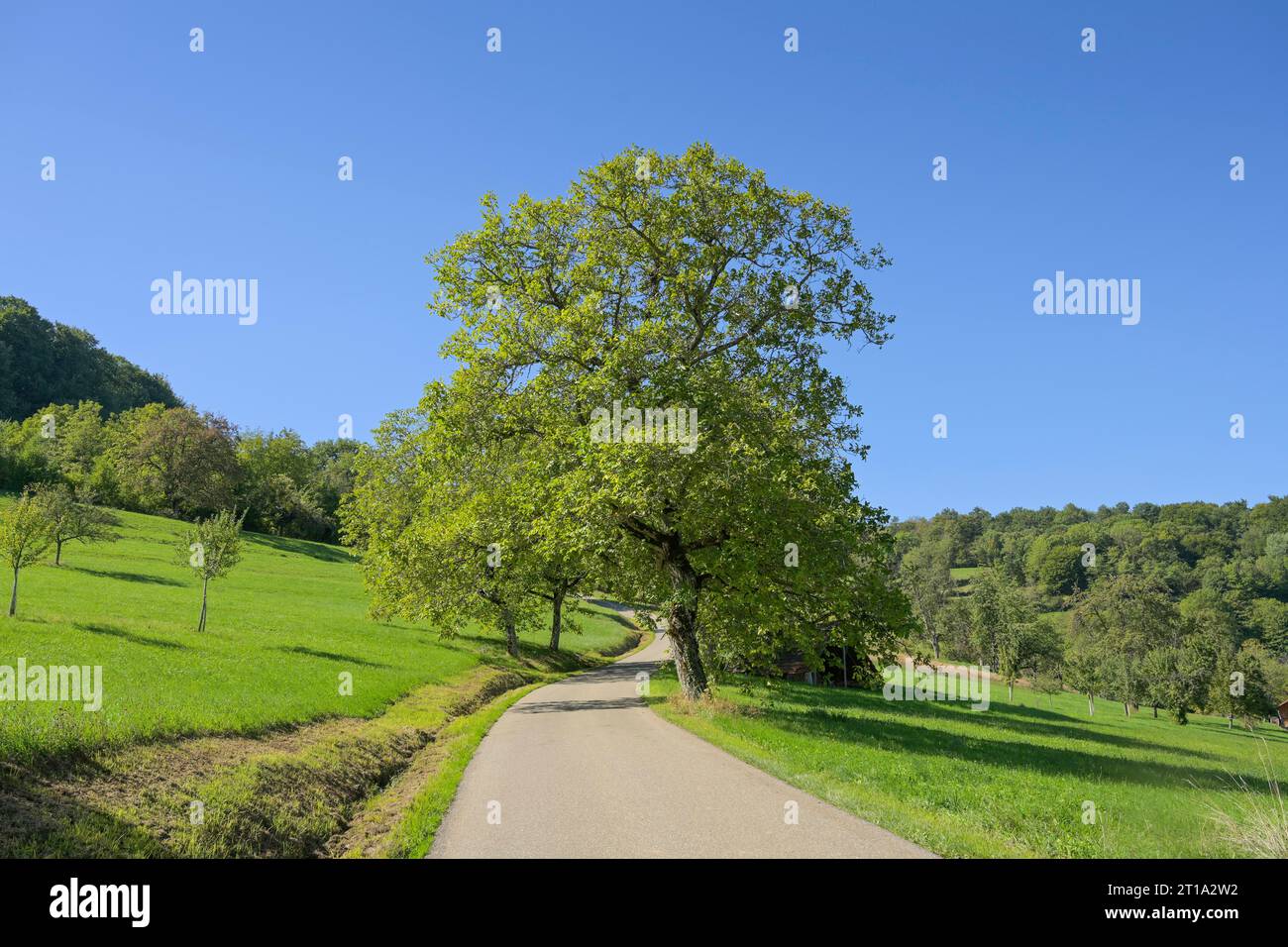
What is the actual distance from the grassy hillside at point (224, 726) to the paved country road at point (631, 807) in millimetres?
938

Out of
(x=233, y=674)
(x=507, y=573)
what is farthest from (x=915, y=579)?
(x=233, y=674)

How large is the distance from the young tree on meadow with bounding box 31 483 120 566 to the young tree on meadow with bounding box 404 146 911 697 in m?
19.8

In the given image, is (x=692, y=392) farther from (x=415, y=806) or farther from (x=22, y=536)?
(x=22, y=536)

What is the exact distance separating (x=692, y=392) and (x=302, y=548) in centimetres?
7346

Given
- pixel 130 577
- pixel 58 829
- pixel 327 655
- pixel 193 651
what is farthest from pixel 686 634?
pixel 130 577

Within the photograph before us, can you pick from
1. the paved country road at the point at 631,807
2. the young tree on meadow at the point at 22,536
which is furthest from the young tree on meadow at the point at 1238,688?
the young tree on meadow at the point at 22,536

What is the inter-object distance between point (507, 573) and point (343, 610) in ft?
69.1

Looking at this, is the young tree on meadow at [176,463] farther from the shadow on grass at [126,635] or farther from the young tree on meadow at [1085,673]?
the young tree on meadow at [1085,673]

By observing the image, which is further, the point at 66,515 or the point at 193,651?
the point at 66,515

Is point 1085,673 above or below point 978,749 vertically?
below

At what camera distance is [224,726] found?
14234 millimetres

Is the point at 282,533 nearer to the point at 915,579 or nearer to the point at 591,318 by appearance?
the point at 591,318

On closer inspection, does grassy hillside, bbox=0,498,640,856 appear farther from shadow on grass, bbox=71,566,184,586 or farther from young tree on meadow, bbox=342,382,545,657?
young tree on meadow, bbox=342,382,545,657
